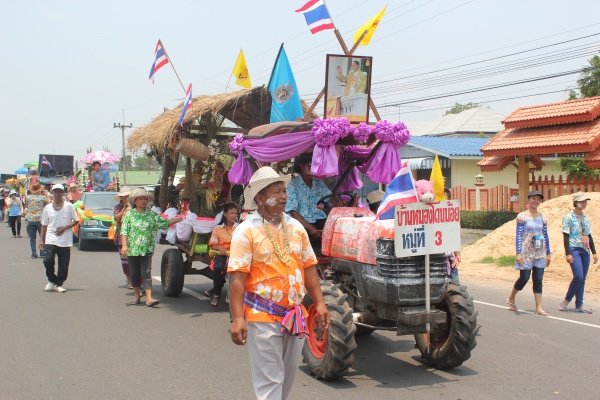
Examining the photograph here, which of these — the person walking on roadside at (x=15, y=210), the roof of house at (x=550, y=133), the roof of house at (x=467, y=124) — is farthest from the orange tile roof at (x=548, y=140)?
the roof of house at (x=467, y=124)

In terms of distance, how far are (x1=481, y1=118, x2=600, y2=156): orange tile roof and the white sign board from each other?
14243mm

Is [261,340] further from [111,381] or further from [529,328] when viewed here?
[529,328]

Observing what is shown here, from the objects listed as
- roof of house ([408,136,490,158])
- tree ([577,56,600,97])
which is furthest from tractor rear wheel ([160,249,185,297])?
tree ([577,56,600,97])

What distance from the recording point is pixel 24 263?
15758 millimetres

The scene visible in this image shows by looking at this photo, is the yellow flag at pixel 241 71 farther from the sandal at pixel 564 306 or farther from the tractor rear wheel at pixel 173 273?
the sandal at pixel 564 306

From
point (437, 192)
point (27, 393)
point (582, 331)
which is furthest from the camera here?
point (582, 331)

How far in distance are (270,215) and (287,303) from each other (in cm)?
59

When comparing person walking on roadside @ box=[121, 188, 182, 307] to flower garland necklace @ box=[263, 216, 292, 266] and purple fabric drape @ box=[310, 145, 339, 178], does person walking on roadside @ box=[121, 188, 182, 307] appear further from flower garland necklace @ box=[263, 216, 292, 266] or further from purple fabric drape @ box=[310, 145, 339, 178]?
flower garland necklace @ box=[263, 216, 292, 266]

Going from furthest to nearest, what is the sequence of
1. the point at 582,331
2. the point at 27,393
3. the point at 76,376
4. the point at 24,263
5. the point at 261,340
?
the point at 24,263
the point at 582,331
the point at 76,376
the point at 27,393
the point at 261,340

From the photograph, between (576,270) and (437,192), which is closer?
(437,192)

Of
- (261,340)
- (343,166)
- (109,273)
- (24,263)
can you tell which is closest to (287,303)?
(261,340)

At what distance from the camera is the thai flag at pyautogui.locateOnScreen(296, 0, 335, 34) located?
9609mm

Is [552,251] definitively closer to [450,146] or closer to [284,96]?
[284,96]

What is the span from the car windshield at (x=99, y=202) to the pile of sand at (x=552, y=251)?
1063 cm
